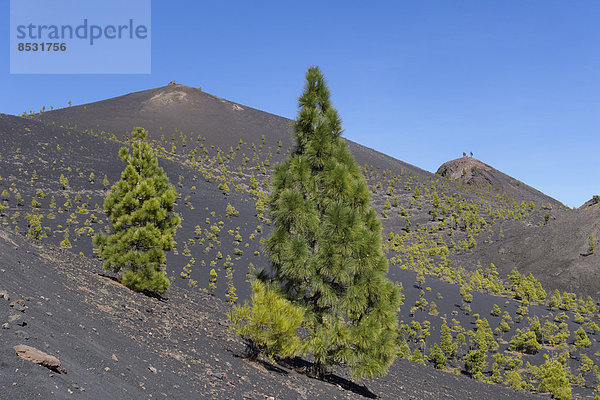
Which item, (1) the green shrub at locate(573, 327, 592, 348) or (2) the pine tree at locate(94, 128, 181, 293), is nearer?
(2) the pine tree at locate(94, 128, 181, 293)

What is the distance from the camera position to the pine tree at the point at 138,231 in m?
15.4

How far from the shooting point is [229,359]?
9906 millimetres

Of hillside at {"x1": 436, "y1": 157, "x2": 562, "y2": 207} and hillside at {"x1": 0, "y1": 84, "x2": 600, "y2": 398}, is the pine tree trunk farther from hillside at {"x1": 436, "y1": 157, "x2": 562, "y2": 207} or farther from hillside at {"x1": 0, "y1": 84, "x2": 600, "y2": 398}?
hillside at {"x1": 436, "y1": 157, "x2": 562, "y2": 207}

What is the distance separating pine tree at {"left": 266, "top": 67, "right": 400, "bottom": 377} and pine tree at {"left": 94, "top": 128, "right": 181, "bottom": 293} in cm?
650

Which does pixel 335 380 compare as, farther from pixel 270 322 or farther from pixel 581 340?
pixel 581 340

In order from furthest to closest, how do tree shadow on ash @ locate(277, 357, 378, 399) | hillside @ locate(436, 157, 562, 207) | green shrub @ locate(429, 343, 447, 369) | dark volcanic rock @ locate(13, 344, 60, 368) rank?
hillside @ locate(436, 157, 562, 207)
green shrub @ locate(429, 343, 447, 369)
tree shadow on ash @ locate(277, 357, 378, 399)
dark volcanic rock @ locate(13, 344, 60, 368)

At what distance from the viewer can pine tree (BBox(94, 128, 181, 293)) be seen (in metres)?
15.4

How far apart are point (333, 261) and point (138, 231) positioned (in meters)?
8.43

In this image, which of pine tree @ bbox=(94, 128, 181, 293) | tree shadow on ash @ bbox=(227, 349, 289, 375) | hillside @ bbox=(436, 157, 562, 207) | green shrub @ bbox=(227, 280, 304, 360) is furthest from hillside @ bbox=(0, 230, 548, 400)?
hillside @ bbox=(436, 157, 562, 207)

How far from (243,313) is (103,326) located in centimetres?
290

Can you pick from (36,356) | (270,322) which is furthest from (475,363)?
(36,356)

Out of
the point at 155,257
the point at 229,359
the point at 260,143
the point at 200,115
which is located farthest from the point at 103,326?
the point at 200,115

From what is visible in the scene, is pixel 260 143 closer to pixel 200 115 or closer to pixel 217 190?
pixel 200 115

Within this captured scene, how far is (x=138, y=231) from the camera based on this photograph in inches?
617
